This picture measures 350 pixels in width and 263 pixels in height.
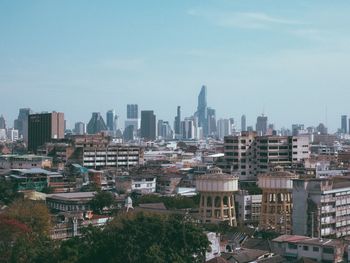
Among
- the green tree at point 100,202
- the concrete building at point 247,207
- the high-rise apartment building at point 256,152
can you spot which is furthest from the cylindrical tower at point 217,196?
the high-rise apartment building at point 256,152

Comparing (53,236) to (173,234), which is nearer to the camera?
(173,234)

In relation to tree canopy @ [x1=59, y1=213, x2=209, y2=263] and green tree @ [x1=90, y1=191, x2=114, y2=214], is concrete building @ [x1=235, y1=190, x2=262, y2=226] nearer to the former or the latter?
green tree @ [x1=90, y1=191, x2=114, y2=214]

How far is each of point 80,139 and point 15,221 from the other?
135 ft

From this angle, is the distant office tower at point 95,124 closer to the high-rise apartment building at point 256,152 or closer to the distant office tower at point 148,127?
the distant office tower at point 148,127

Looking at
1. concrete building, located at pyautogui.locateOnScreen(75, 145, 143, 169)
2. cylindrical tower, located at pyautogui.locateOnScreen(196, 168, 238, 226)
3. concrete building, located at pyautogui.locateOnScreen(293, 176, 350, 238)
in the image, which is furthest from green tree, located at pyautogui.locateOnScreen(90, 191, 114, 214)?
concrete building, located at pyautogui.locateOnScreen(75, 145, 143, 169)

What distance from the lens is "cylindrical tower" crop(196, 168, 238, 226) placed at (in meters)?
34.7

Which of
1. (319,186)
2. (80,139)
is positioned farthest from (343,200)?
(80,139)

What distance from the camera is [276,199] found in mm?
35688

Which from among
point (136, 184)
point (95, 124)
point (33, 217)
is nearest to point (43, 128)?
point (136, 184)

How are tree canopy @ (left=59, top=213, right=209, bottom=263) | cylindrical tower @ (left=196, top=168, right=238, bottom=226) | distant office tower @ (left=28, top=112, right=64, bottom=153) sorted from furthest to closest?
distant office tower @ (left=28, top=112, right=64, bottom=153) < cylindrical tower @ (left=196, top=168, right=238, bottom=226) < tree canopy @ (left=59, top=213, right=209, bottom=263)

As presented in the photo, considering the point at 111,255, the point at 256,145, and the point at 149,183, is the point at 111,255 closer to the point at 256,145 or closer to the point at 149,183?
the point at 149,183

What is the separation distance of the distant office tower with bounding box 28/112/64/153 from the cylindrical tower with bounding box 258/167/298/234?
51583mm

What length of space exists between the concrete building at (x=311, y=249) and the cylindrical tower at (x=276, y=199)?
24.0 feet

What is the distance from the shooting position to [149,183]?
163 feet
